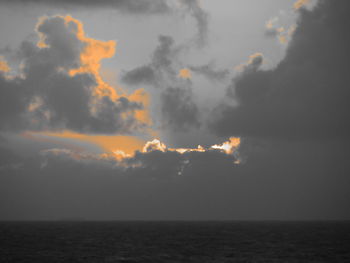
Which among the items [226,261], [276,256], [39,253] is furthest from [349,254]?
[39,253]

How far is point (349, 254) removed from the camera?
74625 millimetres

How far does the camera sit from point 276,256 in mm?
71500

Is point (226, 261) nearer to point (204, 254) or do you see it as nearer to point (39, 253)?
point (204, 254)

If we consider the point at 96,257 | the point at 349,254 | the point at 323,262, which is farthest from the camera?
the point at 349,254

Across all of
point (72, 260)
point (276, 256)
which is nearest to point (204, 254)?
point (276, 256)

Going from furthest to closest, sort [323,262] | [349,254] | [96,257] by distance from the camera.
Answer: [349,254] < [96,257] < [323,262]

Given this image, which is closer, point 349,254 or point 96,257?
point 96,257

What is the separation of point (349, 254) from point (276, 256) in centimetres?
1474

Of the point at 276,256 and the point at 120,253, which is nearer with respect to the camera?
the point at 276,256

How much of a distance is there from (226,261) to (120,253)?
72.7 ft

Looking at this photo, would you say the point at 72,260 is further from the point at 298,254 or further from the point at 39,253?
the point at 298,254

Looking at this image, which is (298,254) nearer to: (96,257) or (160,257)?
(160,257)

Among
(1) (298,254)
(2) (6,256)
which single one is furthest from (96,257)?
(1) (298,254)

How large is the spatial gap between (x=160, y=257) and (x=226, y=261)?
1218 cm
